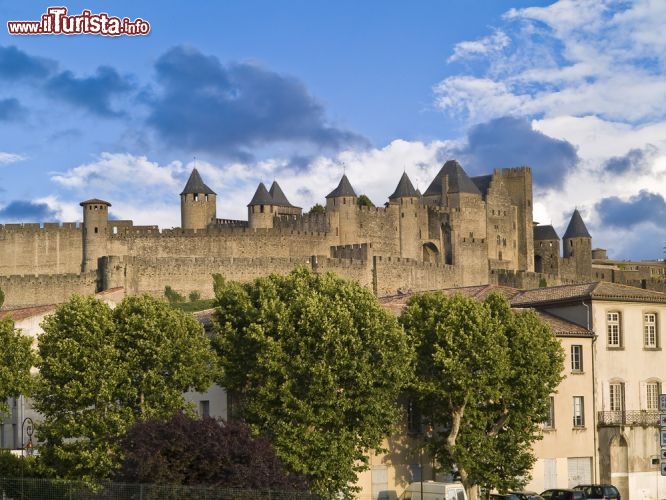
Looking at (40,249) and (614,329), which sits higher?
(40,249)

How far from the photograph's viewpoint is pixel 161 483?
36.5 m

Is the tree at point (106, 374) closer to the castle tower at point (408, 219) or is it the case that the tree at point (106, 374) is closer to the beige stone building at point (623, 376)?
the beige stone building at point (623, 376)

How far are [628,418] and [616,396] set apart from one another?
1053 millimetres

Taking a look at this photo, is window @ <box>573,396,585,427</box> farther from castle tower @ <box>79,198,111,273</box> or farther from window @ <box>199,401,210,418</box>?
castle tower @ <box>79,198,111,273</box>

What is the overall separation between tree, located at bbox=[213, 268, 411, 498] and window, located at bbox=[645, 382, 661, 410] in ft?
46.1

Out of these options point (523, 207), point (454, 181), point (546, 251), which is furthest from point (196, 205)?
point (546, 251)

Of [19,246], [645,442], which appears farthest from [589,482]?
[19,246]

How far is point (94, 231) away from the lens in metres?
110

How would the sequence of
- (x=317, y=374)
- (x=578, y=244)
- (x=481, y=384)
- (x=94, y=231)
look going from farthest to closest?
1. (x=578, y=244)
2. (x=94, y=231)
3. (x=481, y=384)
4. (x=317, y=374)

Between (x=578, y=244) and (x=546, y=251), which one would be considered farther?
(x=578, y=244)

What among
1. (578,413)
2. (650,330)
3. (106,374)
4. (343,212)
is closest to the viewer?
(106,374)

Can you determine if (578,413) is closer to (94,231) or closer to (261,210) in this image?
(94,231)

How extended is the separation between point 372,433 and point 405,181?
76.9 meters

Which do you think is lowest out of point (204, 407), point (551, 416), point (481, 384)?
point (551, 416)
